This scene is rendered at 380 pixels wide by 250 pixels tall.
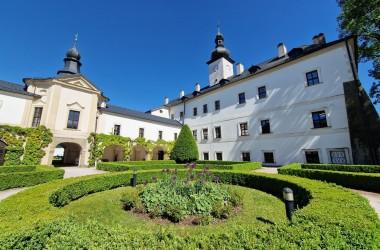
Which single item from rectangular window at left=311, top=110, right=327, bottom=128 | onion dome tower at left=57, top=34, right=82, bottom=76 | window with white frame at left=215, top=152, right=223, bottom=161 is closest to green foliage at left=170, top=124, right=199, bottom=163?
window with white frame at left=215, top=152, right=223, bottom=161

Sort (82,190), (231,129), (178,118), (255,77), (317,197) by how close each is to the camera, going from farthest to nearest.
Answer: (178,118) < (231,129) < (255,77) < (82,190) < (317,197)

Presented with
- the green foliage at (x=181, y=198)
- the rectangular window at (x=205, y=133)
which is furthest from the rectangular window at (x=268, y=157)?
the green foliage at (x=181, y=198)

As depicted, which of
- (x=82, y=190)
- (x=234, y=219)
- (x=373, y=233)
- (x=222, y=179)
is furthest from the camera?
(x=222, y=179)

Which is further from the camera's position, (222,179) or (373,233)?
(222,179)

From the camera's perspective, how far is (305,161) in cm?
1614

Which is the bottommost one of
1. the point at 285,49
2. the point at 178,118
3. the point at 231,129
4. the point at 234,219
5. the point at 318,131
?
the point at 234,219

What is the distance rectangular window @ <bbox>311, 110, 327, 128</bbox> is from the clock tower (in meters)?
19.2

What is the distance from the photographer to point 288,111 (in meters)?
17.9

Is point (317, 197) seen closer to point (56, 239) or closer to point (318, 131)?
point (56, 239)

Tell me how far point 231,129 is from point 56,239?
2145 centimetres

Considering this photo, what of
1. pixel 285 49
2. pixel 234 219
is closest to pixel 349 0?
pixel 285 49

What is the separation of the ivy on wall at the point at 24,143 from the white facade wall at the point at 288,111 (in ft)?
62.1

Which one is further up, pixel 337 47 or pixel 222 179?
pixel 337 47

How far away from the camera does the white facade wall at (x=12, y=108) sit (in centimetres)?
1583
